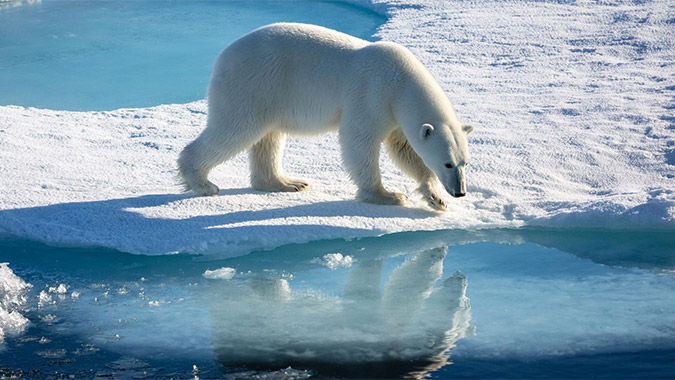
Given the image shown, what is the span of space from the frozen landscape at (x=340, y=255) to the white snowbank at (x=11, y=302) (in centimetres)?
1

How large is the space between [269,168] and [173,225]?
0.95m

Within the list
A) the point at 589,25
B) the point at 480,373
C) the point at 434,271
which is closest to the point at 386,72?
the point at 434,271

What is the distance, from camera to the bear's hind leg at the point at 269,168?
17.3ft

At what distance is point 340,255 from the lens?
4.26 metres

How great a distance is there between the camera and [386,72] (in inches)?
188

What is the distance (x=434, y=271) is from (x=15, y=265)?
2.28m

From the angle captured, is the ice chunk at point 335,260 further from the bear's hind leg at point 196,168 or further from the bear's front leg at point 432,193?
the bear's hind leg at point 196,168

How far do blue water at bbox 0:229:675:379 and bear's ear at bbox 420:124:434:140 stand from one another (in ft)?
1.96

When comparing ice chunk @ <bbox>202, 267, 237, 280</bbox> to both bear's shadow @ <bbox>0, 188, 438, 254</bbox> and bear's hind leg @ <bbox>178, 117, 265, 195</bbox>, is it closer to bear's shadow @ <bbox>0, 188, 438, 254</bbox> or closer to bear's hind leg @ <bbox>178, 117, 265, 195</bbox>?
bear's shadow @ <bbox>0, 188, 438, 254</bbox>

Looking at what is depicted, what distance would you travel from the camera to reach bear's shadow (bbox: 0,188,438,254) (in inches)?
171

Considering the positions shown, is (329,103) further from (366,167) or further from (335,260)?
(335,260)

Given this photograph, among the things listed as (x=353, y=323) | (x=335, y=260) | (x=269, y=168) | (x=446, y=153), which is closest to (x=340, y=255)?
(x=335, y=260)

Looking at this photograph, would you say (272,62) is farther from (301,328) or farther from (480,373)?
(480,373)

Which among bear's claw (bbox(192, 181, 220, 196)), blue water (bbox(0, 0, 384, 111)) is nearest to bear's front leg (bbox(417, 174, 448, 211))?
bear's claw (bbox(192, 181, 220, 196))
